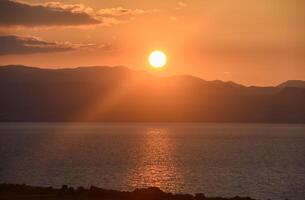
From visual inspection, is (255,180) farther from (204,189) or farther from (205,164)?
(205,164)

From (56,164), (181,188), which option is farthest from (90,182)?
(56,164)

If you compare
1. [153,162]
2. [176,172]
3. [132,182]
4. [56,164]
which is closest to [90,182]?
[132,182]

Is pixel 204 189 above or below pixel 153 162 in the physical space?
below

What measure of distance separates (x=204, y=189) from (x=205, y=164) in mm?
31327

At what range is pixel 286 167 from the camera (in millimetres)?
88250

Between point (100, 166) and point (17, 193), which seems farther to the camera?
point (100, 166)

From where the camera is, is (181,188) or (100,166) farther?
(100,166)

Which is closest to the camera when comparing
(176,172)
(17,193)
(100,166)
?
(17,193)

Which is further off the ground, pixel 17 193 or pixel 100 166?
pixel 100 166

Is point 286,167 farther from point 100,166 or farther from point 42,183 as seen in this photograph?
point 42,183

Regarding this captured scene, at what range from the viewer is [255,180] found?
231 feet

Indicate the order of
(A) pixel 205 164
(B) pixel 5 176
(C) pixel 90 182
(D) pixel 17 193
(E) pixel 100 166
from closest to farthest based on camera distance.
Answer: (D) pixel 17 193, (C) pixel 90 182, (B) pixel 5 176, (E) pixel 100 166, (A) pixel 205 164

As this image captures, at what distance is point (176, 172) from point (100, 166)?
44.0ft

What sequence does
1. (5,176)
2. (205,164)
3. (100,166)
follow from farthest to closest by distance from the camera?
(205,164), (100,166), (5,176)
